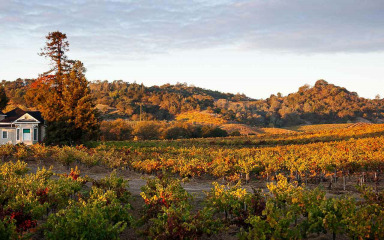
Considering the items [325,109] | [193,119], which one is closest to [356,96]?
[325,109]

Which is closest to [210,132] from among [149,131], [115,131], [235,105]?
[149,131]

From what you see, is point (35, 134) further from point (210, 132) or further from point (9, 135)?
point (210, 132)

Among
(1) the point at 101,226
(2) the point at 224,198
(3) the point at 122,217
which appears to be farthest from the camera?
(2) the point at 224,198

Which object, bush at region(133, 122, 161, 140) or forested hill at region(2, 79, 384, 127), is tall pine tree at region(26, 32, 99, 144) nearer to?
bush at region(133, 122, 161, 140)

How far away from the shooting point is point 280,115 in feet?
361

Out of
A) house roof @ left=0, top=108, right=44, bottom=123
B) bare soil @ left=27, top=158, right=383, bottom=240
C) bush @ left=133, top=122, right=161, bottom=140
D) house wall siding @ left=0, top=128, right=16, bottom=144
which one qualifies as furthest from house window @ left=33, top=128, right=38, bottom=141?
bush @ left=133, top=122, right=161, bottom=140

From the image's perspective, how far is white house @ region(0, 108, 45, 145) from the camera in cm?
3347

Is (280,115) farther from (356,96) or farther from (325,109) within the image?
(356,96)

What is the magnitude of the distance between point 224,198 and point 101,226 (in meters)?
3.62

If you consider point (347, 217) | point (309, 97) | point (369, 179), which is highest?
point (309, 97)

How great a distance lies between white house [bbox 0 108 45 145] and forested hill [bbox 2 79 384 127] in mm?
43722

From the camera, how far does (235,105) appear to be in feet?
386

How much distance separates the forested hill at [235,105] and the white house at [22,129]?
43722 mm

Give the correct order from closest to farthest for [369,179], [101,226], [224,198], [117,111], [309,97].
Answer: [101,226] < [224,198] < [369,179] < [117,111] < [309,97]
